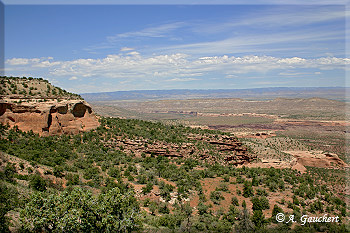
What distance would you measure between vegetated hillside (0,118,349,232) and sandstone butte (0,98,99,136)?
3.23 ft

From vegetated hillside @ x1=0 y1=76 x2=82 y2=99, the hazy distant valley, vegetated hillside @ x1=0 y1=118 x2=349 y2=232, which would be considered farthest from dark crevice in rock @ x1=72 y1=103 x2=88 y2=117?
vegetated hillside @ x1=0 y1=118 x2=349 y2=232

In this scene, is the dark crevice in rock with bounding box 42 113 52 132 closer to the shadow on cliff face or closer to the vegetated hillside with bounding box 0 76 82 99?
the shadow on cliff face

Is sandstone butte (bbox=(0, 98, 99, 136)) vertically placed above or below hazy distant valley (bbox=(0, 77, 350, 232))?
above

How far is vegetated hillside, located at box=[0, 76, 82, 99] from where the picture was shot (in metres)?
25.6

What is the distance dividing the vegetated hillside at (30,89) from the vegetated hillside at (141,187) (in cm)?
472

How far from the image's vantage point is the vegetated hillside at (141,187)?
11.9 meters

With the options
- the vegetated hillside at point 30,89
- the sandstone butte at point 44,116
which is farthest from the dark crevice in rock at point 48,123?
the vegetated hillside at point 30,89

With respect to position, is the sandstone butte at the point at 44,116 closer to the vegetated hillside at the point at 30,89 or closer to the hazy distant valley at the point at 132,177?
the hazy distant valley at the point at 132,177

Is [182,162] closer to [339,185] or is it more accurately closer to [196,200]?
[196,200]

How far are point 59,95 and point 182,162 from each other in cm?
1657

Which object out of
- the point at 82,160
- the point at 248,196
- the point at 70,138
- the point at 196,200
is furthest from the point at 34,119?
the point at 248,196

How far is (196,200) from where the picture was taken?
63.3 ft

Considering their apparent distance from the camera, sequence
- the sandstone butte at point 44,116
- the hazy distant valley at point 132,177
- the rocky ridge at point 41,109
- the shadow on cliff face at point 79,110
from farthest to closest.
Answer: the shadow on cliff face at point 79,110 → the rocky ridge at point 41,109 → the sandstone butte at point 44,116 → the hazy distant valley at point 132,177

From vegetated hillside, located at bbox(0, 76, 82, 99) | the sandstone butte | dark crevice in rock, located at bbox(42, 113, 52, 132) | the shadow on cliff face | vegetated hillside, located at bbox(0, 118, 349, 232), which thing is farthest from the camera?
the shadow on cliff face
